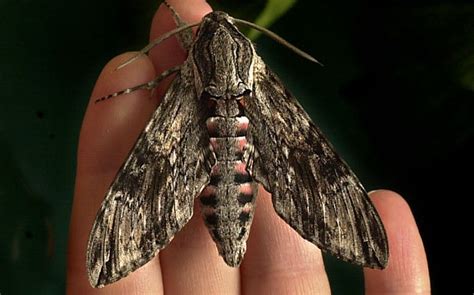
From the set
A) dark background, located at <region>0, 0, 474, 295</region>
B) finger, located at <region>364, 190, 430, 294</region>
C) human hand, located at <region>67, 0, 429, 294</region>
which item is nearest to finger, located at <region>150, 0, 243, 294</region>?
human hand, located at <region>67, 0, 429, 294</region>

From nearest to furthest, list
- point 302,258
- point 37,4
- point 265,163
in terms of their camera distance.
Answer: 1. point 265,163
2. point 302,258
3. point 37,4

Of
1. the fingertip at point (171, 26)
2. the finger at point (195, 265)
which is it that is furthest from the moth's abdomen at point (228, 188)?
the fingertip at point (171, 26)

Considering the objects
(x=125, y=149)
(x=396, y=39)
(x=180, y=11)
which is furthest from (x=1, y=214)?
(x=396, y=39)

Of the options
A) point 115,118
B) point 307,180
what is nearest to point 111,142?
point 115,118

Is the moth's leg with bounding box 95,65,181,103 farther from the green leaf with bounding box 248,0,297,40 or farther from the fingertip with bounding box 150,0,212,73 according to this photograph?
the green leaf with bounding box 248,0,297,40

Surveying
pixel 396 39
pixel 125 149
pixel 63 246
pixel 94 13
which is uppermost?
pixel 94 13

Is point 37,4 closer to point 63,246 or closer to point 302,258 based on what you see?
point 63,246

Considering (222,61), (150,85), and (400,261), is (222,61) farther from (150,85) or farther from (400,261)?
(400,261)
